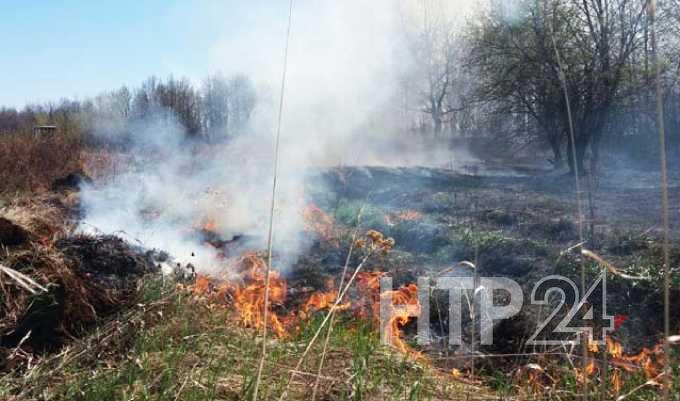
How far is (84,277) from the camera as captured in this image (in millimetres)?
3791

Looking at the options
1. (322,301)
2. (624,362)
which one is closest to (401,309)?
(322,301)

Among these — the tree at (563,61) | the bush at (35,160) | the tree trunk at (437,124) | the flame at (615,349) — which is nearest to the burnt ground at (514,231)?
the flame at (615,349)

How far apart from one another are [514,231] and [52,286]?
6723 mm

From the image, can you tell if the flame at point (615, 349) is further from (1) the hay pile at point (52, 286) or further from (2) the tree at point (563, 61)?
(2) the tree at point (563, 61)

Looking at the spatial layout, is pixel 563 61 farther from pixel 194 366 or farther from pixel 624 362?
pixel 194 366

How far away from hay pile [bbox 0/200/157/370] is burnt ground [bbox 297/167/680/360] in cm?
200

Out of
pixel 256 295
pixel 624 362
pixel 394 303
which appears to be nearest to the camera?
pixel 624 362

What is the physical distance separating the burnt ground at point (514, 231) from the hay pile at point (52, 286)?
2.00 m

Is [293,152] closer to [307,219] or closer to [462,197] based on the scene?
[462,197]

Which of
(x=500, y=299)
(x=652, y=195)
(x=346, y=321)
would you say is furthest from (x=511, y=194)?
(x=346, y=321)

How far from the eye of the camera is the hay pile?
3.24 m

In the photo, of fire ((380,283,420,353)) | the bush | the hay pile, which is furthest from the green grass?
the bush

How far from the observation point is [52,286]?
3.47 metres

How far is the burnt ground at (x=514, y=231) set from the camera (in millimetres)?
5223
